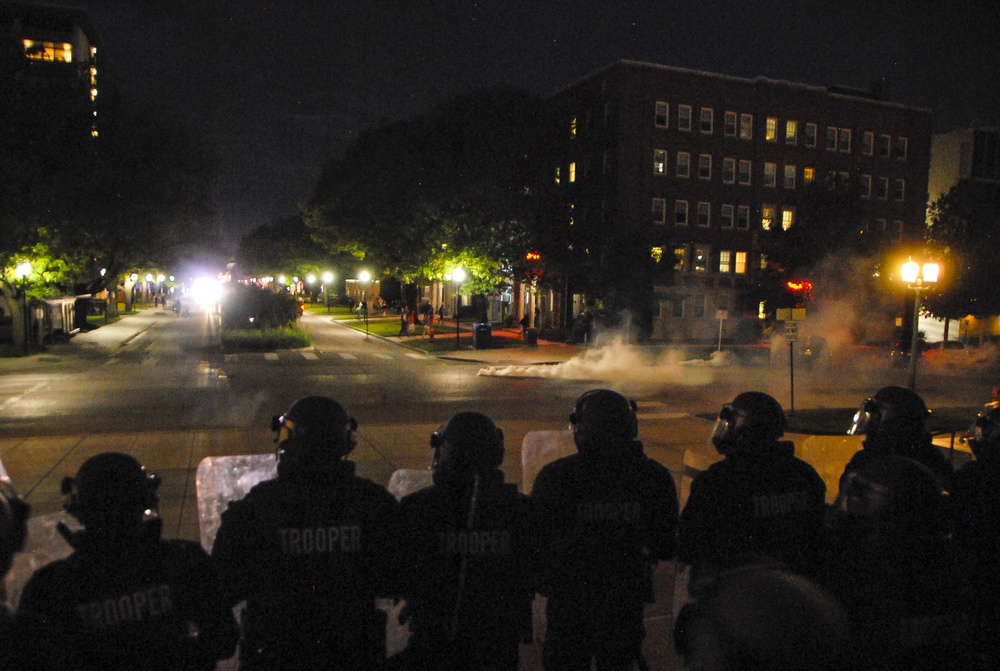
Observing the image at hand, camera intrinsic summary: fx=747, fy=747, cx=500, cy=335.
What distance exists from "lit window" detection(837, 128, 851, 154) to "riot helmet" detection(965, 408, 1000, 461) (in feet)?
162

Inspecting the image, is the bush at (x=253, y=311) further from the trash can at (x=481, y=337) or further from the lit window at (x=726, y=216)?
the lit window at (x=726, y=216)

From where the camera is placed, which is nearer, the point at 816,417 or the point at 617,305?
the point at 816,417

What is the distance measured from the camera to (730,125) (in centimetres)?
4466

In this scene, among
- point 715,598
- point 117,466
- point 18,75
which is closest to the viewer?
point 715,598

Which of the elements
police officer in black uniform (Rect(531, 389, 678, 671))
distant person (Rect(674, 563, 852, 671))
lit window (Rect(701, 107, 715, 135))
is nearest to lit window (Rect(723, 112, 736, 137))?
lit window (Rect(701, 107, 715, 135))

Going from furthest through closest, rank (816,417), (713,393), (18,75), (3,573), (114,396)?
(18,75), (713,393), (114,396), (816,417), (3,573)

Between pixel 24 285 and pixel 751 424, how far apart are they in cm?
2965

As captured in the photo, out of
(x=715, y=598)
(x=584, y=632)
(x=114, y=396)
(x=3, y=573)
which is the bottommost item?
(x=114, y=396)

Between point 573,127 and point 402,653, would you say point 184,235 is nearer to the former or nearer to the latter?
point 573,127

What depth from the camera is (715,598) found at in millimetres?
1547

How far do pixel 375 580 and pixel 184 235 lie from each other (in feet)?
128

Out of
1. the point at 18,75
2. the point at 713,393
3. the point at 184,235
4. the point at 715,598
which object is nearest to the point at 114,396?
the point at 713,393

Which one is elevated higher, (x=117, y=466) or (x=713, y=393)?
(x=117, y=466)

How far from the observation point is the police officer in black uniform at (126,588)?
87.4 inches
